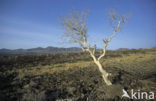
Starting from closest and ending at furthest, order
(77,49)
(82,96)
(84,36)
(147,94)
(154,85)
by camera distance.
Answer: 1. (147,94)
2. (82,96)
3. (154,85)
4. (84,36)
5. (77,49)

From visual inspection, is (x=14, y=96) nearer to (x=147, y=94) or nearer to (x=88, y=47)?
(x=88, y=47)

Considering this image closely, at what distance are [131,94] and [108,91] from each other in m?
1.29

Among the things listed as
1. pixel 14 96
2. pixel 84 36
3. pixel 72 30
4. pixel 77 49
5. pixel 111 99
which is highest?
pixel 72 30

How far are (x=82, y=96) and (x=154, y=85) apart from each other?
16.7 ft

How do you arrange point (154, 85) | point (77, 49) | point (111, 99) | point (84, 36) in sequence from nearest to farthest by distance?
1. point (111, 99)
2. point (154, 85)
3. point (84, 36)
4. point (77, 49)

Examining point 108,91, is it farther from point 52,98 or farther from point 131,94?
point 52,98

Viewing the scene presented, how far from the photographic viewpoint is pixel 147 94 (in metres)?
4.75

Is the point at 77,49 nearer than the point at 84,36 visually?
No

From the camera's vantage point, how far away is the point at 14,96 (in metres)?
5.29

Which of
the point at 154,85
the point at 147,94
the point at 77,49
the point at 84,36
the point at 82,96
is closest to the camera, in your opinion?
the point at 147,94

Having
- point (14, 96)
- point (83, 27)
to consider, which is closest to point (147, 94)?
point (83, 27)

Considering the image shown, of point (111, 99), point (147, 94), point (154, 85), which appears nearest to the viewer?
point (111, 99)

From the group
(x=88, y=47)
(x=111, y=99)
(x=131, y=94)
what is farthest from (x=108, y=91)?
(x=88, y=47)

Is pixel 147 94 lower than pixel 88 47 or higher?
lower
